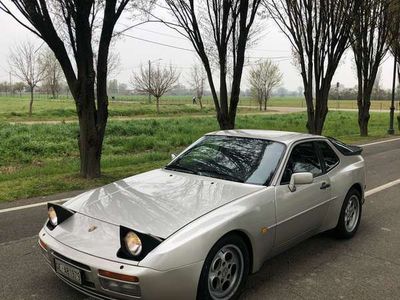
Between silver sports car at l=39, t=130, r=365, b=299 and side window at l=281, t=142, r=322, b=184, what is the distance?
0.04 feet

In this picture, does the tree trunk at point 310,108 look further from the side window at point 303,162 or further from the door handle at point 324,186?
the door handle at point 324,186

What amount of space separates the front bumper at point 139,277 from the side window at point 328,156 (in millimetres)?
2647

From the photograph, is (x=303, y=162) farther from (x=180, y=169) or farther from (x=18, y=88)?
(x=18, y=88)

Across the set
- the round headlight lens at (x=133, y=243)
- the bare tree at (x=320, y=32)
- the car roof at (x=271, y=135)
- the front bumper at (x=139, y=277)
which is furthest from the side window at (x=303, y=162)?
the bare tree at (x=320, y=32)

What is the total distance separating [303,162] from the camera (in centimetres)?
496

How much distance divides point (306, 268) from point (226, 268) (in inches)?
51.1

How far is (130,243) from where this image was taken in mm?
3260

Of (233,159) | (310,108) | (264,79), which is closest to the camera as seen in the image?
(233,159)

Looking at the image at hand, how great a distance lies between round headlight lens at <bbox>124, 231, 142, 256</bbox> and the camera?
3227 mm

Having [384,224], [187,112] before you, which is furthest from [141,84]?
[384,224]

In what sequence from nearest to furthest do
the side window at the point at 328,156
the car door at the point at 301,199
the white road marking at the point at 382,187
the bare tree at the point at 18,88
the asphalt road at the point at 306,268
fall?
the asphalt road at the point at 306,268 → the car door at the point at 301,199 → the side window at the point at 328,156 → the white road marking at the point at 382,187 → the bare tree at the point at 18,88

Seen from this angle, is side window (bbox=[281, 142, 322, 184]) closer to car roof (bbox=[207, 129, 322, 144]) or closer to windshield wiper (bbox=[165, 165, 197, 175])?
car roof (bbox=[207, 129, 322, 144])

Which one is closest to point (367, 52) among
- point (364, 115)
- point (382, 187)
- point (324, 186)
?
point (364, 115)

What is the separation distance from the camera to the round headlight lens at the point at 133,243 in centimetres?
323
